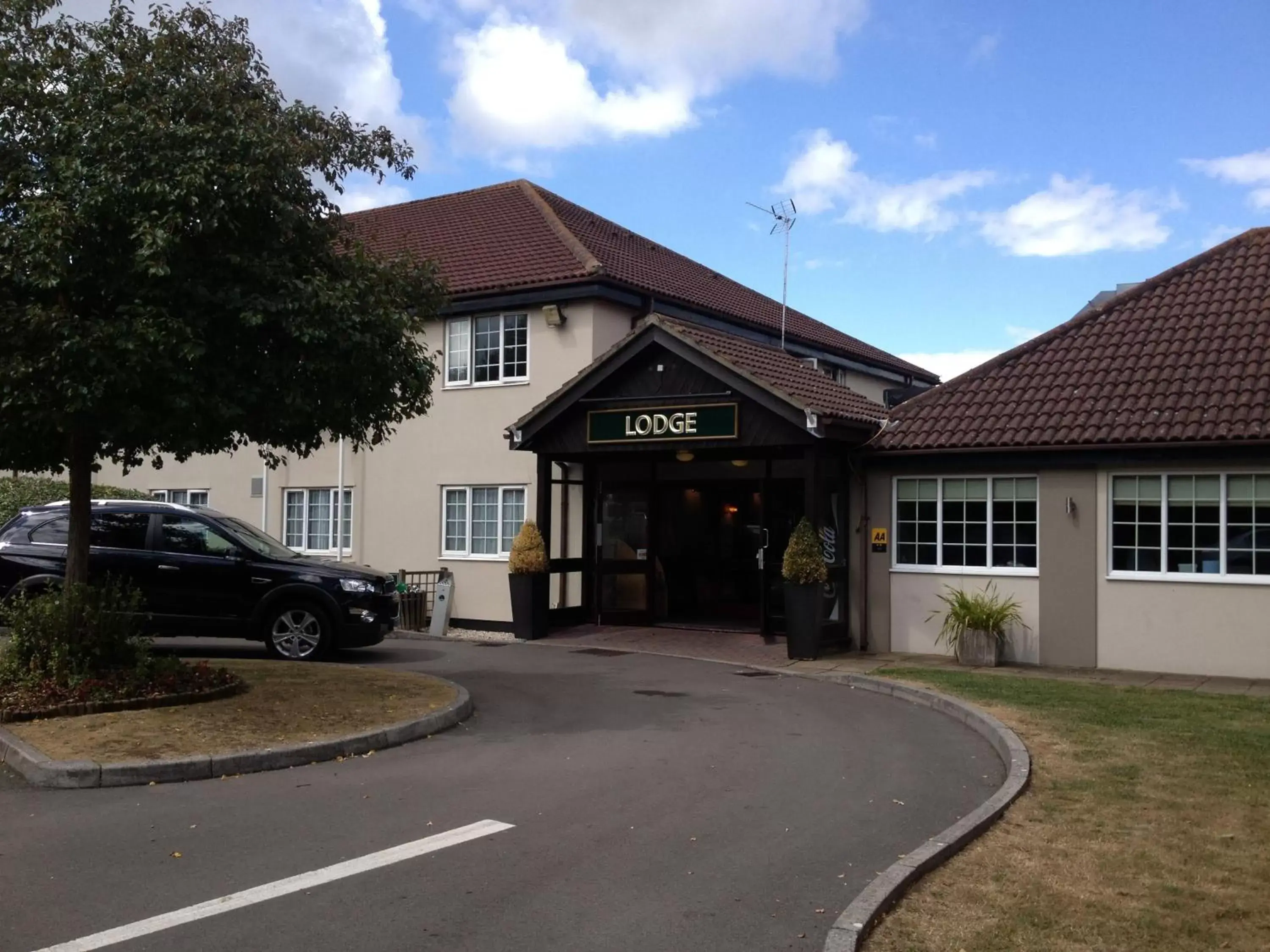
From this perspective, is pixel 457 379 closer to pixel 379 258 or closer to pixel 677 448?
pixel 677 448

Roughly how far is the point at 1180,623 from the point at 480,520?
10798 mm

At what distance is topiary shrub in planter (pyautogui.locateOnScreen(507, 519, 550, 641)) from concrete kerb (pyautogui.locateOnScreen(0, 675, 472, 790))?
7658mm

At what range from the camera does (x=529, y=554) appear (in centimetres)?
1716

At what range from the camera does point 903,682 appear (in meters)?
12.7

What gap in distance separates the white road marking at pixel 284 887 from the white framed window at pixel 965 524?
1004 centimetres

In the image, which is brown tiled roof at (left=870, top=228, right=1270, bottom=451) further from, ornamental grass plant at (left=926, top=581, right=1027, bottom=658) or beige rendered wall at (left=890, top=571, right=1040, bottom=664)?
ornamental grass plant at (left=926, top=581, right=1027, bottom=658)

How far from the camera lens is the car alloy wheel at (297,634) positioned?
1408cm

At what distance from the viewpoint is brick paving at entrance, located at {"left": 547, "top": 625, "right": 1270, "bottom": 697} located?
1309 centimetres

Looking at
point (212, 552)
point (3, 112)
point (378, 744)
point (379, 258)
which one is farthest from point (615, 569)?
point (3, 112)

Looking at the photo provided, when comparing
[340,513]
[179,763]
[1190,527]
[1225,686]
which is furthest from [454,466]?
[1225,686]

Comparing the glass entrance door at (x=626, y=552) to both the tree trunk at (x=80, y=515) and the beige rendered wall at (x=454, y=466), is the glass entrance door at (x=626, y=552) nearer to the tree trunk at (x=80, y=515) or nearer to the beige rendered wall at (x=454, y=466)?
the beige rendered wall at (x=454, y=466)

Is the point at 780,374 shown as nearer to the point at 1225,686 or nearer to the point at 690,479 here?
the point at 690,479

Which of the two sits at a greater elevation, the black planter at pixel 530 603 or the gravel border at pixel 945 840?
the black planter at pixel 530 603

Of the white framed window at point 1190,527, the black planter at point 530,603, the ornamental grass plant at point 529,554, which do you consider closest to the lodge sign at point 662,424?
the ornamental grass plant at point 529,554
